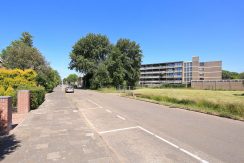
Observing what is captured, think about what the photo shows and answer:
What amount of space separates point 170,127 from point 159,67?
134728 mm

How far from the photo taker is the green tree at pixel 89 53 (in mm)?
71250

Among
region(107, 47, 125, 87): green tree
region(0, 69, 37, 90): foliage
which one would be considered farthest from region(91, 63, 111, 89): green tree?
region(0, 69, 37, 90): foliage

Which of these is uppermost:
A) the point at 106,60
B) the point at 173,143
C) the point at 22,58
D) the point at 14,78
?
the point at 106,60

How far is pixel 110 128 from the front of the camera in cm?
941

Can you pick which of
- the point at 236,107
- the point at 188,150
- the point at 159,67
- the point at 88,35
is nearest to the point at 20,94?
the point at 188,150

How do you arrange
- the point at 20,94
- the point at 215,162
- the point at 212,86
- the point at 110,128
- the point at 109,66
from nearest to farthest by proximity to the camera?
the point at 215,162, the point at 110,128, the point at 20,94, the point at 109,66, the point at 212,86

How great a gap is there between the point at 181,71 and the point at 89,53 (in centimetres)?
7278

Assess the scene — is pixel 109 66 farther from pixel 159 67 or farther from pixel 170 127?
pixel 159 67

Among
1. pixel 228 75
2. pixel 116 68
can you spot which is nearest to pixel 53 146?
pixel 116 68

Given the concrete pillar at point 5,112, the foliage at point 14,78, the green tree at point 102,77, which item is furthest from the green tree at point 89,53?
the concrete pillar at point 5,112

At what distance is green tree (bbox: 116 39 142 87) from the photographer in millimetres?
65500

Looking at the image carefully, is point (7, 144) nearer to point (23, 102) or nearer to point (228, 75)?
point (23, 102)

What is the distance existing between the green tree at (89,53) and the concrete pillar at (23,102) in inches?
2240

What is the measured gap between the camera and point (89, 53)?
73750 millimetres
